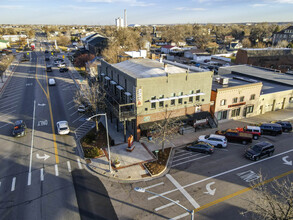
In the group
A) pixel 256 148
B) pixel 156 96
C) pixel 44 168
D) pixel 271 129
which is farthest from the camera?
pixel 271 129

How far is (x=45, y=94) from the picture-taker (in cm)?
5419

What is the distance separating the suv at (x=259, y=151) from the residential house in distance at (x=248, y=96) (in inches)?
435

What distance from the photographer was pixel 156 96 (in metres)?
32.3

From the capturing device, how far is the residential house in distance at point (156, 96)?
31312mm

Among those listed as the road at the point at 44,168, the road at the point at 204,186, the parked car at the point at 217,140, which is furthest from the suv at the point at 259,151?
the road at the point at 44,168

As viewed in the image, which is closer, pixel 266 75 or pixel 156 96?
pixel 156 96

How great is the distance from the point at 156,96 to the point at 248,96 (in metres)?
19.7

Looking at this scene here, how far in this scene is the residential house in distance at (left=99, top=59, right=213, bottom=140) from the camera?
103ft

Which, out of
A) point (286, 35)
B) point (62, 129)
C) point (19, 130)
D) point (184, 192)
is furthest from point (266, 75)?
point (286, 35)

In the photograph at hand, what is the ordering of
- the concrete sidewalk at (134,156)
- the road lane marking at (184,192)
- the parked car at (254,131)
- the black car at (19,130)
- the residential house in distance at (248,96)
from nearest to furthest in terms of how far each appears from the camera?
the road lane marking at (184,192) → the concrete sidewalk at (134,156) → the black car at (19,130) → the parked car at (254,131) → the residential house in distance at (248,96)

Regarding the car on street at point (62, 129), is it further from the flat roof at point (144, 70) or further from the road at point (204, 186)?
the road at point (204, 186)

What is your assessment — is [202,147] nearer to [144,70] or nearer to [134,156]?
[134,156]

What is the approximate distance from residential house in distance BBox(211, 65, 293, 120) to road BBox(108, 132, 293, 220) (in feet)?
33.3

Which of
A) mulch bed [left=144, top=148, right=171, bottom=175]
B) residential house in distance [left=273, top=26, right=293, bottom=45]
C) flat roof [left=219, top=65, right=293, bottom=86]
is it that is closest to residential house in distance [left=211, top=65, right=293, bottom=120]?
flat roof [left=219, top=65, right=293, bottom=86]
